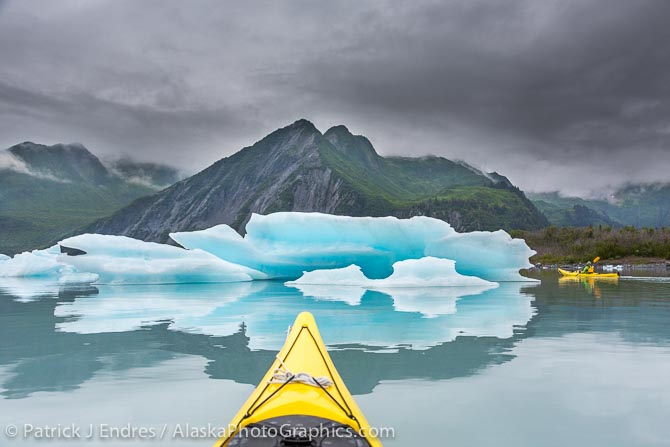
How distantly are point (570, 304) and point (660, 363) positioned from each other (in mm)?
11120

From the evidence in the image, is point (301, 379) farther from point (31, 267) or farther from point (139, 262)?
point (31, 267)

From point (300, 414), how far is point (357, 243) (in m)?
25.5

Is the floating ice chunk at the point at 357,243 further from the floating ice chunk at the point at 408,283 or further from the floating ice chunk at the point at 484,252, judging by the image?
the floating ice chunk at the point at 408,283

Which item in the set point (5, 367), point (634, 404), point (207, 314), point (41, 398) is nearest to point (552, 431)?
point (634, 404)

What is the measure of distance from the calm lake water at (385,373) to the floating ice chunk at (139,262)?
13.7 metres

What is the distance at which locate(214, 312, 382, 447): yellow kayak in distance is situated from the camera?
3721 millimetres

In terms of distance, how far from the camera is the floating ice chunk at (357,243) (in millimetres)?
28047

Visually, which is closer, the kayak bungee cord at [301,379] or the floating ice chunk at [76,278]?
the kayak bungee cord at [301,379]

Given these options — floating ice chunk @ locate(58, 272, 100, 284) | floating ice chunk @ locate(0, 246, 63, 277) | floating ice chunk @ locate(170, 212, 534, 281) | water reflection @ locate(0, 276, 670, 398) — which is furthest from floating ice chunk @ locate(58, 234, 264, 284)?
floating ice chunk @ locate(0, 246, 63, 277)

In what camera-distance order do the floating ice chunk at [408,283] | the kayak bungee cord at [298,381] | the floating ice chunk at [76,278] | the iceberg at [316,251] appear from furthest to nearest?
the floating ice chunk at [76,278] < the iceberg at [316,251] < the floating ice chunk at [408,283] < the kayak bungee cord at [298,381]

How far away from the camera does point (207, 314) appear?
50.1ft

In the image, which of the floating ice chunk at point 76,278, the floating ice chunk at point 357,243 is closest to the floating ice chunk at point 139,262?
the floating ice chunk at point 357,243

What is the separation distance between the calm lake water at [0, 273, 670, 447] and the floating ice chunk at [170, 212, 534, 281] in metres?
13.1

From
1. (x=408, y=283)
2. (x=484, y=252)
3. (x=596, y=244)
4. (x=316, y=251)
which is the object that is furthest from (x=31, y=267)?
(x=596, y=244)
